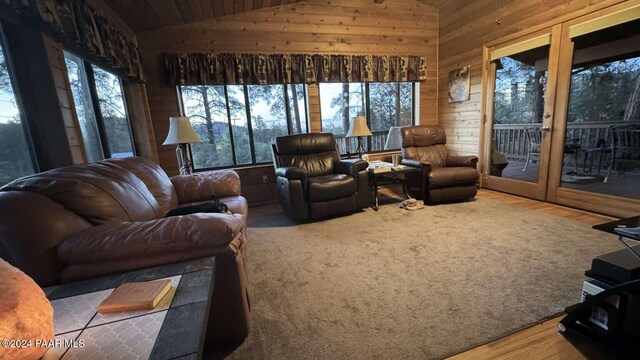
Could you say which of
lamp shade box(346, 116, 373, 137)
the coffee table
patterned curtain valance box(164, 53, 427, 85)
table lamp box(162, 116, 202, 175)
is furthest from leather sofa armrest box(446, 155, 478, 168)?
table lamp box(162, 116, 202, 175)

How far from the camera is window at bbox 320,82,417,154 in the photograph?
425cm

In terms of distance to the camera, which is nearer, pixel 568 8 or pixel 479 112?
pixel 568 8

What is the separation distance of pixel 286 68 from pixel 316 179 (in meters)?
1.77

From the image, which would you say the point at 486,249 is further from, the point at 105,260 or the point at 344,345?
the point at 105,260

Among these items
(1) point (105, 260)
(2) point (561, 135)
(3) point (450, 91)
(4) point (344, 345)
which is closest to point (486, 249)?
(4) point (344, 345)

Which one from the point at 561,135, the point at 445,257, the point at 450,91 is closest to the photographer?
the point at 445,257

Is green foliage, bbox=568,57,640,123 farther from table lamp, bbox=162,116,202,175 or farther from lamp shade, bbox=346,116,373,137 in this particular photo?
table lamp, bbox=162,116,202,175

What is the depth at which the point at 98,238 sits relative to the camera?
1.07 meters

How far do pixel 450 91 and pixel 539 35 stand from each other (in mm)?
1374

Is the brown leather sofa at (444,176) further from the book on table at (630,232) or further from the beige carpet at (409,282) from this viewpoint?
the book on table at (630,232)

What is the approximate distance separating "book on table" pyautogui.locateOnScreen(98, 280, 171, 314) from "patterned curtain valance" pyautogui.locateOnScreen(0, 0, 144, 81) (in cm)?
166

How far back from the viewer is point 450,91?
4.39m

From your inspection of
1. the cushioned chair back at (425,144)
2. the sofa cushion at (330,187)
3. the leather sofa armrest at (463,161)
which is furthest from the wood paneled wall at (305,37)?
the leather sofa armrest at (463,161)

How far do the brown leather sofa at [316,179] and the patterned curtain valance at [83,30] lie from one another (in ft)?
5.92
